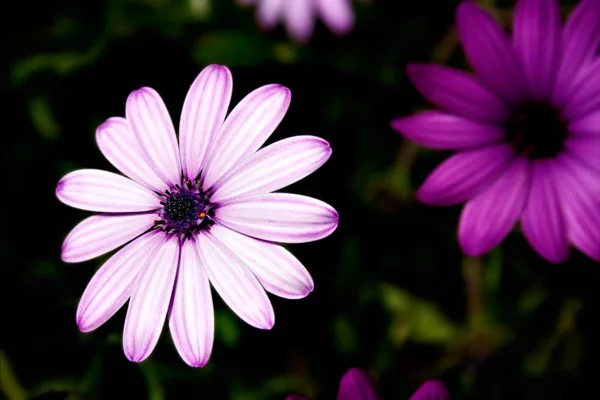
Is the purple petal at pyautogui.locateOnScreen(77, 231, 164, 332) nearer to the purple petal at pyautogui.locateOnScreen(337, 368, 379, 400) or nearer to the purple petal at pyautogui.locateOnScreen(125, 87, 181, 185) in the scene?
the purple petal at pyautogui.locateOnScreen(125, 87, 181, 185)

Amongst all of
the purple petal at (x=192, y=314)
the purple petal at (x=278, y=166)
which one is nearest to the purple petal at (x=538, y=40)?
the purple petal at (x=278, y=166)

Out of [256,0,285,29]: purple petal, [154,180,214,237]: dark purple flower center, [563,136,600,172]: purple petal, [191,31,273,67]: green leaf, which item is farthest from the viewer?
[256,0,285,29]: purple petal

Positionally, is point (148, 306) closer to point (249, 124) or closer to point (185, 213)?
point (185, 213)

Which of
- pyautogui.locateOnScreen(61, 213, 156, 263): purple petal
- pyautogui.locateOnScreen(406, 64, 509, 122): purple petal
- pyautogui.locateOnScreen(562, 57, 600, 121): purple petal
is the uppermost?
pyautogui.locateOnScreen(562, 57, 600, 121): purple petal

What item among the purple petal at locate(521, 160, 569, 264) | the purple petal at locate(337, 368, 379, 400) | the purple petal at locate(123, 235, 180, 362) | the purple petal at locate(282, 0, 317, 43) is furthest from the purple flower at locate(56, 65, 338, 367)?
the purple petal at locate(282, 0, 317, 43)

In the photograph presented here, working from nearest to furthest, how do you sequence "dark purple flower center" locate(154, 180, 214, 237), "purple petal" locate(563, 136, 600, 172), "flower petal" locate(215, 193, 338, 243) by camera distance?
"flower petal" locate(215, 193, 338, 243) → "dark purple flower center" locate(154, 180, 214, 237) → "purple petal" locate(563, 136, 600, 172)

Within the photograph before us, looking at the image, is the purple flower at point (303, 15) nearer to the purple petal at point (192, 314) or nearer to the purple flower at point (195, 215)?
the purple flower at point (195, 215)
